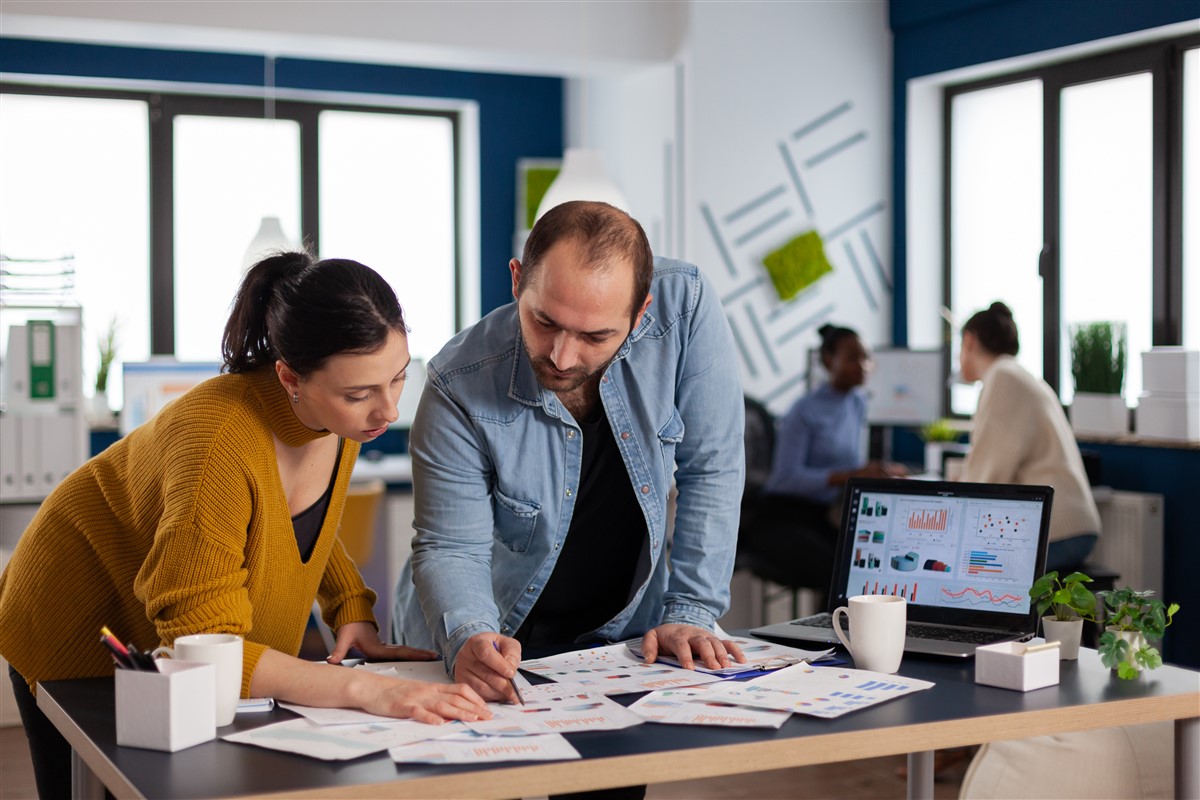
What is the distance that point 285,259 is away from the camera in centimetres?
179

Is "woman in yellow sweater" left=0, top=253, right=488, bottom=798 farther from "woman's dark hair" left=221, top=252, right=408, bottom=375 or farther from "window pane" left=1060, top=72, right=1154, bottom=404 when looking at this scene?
"window pane" left=1060, top=72, right=1154, bottom=404

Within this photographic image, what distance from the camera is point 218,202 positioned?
6605 millimetres

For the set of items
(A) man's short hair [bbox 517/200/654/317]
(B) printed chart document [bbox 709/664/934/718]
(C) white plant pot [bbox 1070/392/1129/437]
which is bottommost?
(B) printed chart document [bbox 709/664/934/718]

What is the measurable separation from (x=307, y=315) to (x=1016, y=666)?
1012 millimetres

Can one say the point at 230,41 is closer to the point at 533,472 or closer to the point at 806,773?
the point at 806,773

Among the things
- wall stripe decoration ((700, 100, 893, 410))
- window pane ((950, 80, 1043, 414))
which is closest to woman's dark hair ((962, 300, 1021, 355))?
window pane ((950, 80, 1043, 414))

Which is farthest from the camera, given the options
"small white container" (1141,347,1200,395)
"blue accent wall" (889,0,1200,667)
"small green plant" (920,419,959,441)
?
"small green plant" (920,419,959,441)

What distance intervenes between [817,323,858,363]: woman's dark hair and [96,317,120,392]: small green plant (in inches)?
133

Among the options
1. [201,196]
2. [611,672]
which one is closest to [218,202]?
[201,196]

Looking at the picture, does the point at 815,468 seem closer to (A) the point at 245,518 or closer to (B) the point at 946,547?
(B) the point at 946,547

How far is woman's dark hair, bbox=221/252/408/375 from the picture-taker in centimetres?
163

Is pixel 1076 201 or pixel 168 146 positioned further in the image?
pixel 168 146

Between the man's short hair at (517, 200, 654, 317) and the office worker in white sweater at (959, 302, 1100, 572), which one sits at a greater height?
the man's short hair at (517, 200, 654, 317)

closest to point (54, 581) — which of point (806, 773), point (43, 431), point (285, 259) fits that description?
point (285, 259)
